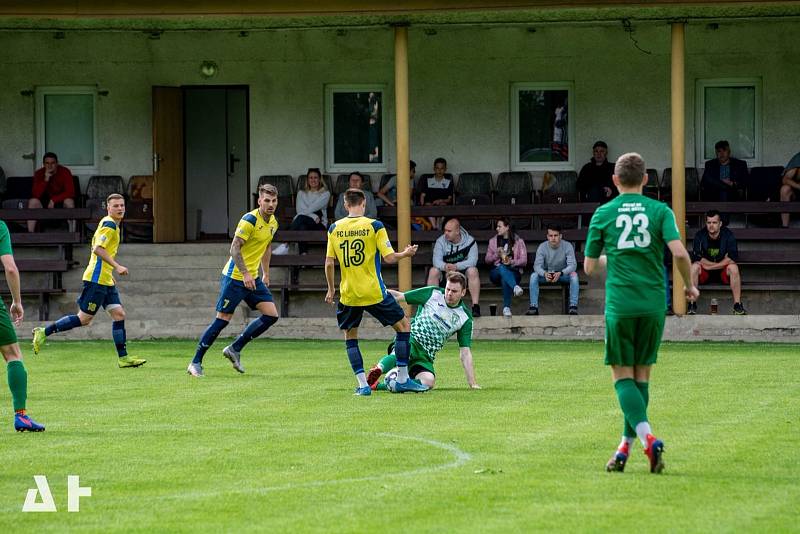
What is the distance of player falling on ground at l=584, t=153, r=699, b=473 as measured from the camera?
8.02m

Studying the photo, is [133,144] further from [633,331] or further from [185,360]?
[633,331]

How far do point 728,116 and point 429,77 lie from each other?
494cm

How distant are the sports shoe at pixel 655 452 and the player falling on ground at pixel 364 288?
4.74 metres

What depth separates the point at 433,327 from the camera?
12531mm

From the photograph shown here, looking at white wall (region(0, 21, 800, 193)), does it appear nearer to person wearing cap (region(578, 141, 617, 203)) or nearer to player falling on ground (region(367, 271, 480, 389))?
person wearing cap (region(578, 141, 617, 203))

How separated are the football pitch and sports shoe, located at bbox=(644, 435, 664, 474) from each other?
0.22 feet

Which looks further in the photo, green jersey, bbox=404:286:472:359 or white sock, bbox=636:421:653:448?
green jersey, bbox=404:286:472:359

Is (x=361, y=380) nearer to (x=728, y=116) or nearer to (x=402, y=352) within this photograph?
(x=402, y=352)

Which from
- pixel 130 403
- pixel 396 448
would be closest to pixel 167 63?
pixel 130 403

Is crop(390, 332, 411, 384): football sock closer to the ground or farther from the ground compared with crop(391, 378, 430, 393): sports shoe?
farther from the ground

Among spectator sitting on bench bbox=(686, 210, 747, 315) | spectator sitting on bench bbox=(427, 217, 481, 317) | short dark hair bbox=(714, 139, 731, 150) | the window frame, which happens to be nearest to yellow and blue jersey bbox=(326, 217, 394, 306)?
spectator sitting on bench bbox=(427, 217, 481, 317)

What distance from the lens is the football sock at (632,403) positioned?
7.87m

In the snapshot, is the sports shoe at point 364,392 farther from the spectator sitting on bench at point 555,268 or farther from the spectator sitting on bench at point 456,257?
the spectator sitting on bench at point 555,268

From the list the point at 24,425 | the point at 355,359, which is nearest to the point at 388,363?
the point at 355,359
